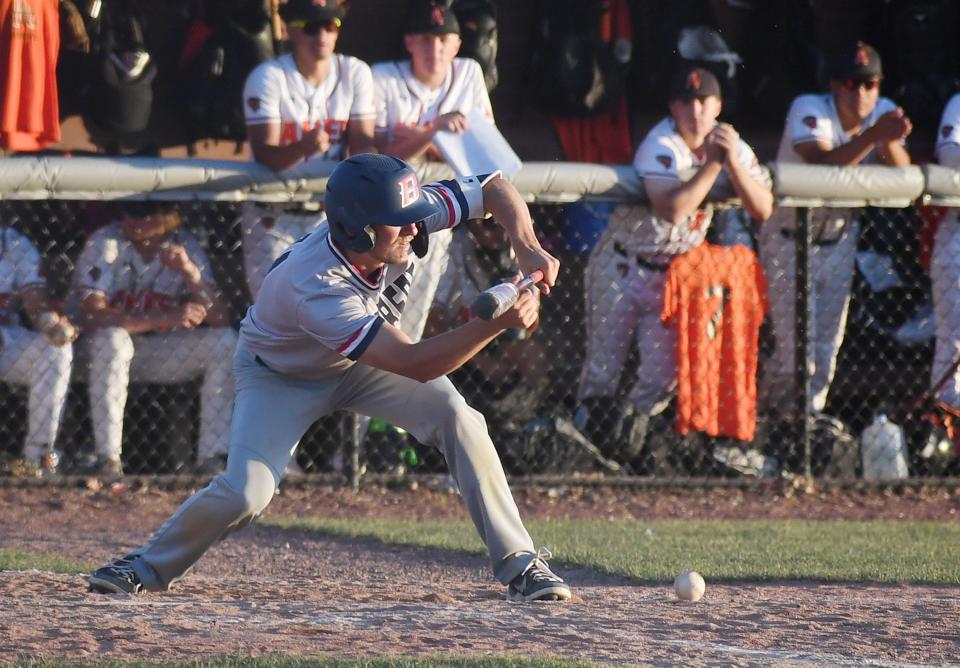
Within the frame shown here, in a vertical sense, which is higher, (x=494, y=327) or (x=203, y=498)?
(x=494, y=327)

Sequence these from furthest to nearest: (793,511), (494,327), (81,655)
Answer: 1. (793,511)
2. (494,327)
3. (81,655)

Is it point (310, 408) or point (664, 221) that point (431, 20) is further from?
point (310, 408)

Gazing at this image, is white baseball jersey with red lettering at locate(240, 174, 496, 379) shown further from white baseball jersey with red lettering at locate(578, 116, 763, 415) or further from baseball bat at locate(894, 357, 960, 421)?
baseball bat at locate(894, 357, 960, 421)

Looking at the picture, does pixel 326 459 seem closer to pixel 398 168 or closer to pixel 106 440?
pixel 106 440

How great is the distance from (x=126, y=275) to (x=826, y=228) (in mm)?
3622

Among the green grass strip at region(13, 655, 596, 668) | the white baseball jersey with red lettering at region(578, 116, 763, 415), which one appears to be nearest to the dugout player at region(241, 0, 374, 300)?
the white baseball jersey with red lettering at region(578, 116, 763, 415)

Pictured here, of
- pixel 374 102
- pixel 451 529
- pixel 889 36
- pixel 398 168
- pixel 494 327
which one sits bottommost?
pixel 451 529

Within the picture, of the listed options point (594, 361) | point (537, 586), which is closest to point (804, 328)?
point (594, 361)

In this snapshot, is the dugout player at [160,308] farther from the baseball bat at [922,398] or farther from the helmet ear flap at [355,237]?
the baseball bat at [922,398]

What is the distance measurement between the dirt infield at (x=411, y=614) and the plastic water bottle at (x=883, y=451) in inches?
105

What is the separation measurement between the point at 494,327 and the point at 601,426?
352 centimetres

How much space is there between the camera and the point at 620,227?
7727mm

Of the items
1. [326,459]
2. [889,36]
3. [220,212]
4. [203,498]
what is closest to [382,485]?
[326,459]

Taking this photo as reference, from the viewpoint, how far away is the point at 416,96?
7.86 meters
